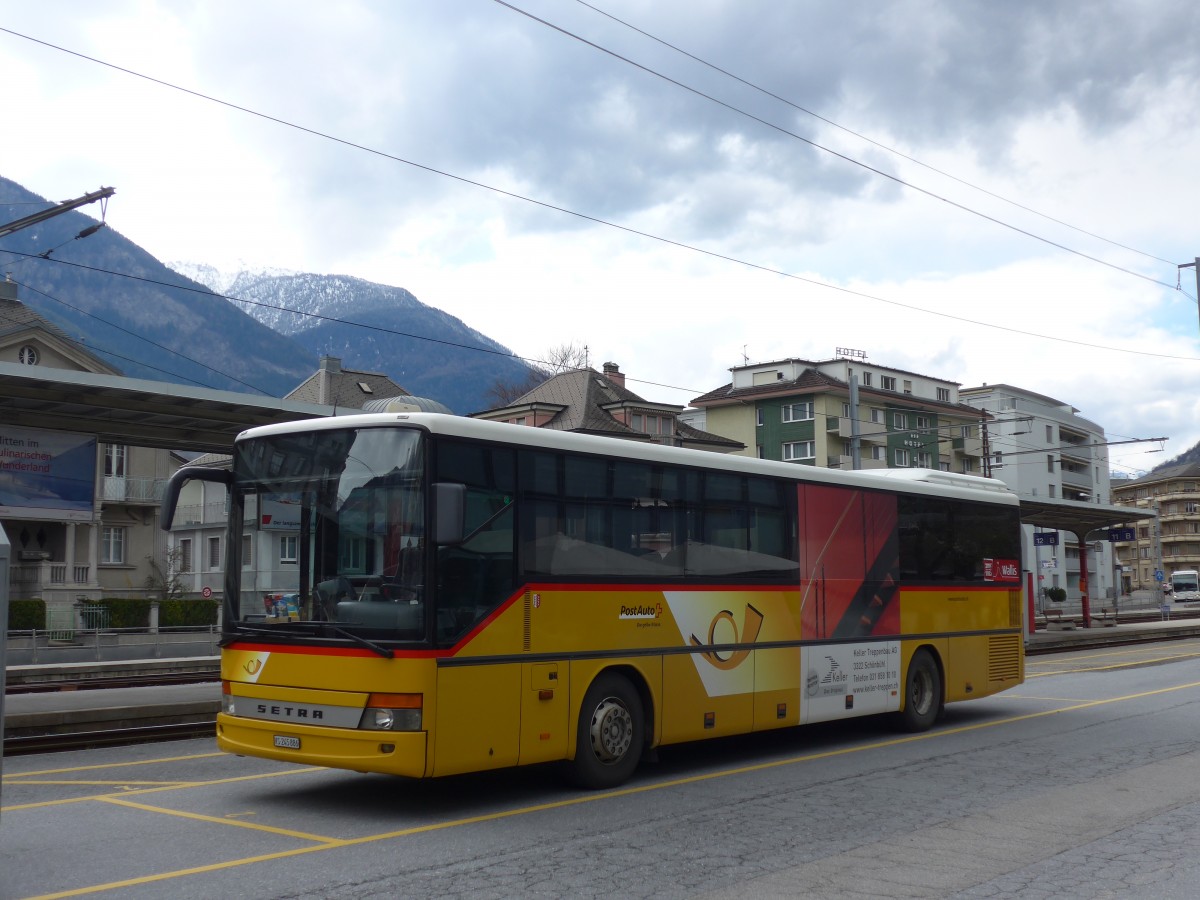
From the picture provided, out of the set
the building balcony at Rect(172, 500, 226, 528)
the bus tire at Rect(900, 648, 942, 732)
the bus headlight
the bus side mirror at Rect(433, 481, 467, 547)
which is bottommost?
the bus tire at Rect(900, 648, 942, 732)

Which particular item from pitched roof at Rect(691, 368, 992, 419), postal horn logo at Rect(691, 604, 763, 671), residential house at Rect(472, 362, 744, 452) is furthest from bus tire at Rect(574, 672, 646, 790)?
pitched roof at Rect(691, 368, 992, 419)

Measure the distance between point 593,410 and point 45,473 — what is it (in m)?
47.2

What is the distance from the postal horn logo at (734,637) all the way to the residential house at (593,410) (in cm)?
4913

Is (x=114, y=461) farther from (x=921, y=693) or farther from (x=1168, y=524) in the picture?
(x=1168, y=524)

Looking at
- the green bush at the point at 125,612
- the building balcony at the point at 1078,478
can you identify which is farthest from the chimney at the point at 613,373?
the building balcony at the point at 1078,478

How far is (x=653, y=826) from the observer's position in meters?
8.77

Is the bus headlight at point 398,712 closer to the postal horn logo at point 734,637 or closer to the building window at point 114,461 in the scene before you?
the postal horn logo at point 734,637

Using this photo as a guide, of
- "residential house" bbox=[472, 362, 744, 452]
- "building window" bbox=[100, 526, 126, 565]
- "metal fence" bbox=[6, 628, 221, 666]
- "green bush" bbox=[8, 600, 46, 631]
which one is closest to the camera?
"metal fence" bbox=[6, 628, 221, 666]

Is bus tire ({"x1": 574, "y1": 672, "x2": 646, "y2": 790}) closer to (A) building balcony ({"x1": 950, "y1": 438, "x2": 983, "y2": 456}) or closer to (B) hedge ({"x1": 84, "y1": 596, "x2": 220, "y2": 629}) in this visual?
(B) hedge ({"x1": 84, "y1": 596, "x2": 220, "y2": 629})

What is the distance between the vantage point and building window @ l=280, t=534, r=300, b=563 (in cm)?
957

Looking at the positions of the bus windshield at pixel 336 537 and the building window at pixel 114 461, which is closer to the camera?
the bus windshield at pixel 336 537

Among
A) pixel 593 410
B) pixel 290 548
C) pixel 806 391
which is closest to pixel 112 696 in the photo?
pixel 290 548

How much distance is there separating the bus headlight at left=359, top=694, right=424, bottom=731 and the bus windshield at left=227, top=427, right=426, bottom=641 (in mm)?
421

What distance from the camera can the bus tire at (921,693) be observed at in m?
14.8
